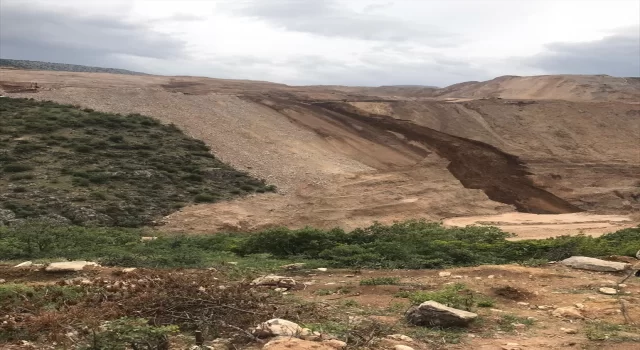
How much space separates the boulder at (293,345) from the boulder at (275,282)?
10.6ft

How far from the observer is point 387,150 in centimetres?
2820

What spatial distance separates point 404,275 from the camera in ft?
33.6

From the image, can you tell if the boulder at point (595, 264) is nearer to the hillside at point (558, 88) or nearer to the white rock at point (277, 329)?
the white rock at point (277, 329)

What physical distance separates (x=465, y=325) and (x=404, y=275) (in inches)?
136

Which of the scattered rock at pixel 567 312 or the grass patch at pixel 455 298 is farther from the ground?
the scattered rock at pixel 567 312

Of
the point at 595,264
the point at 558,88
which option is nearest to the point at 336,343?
the point at 595,264

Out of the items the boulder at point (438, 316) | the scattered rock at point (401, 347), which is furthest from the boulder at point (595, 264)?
the scattered rock at point (401, 347)

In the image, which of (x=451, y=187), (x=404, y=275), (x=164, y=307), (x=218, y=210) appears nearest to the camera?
(x=164, y=307)

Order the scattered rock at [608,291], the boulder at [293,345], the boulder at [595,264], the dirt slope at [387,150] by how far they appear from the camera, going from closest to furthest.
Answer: the boulder at [293,345] → the scattered rock at [608,291] → the boulder at [595,264] → the dirt slope at [387,150]

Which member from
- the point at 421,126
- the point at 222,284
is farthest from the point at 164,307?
the point at 421,126

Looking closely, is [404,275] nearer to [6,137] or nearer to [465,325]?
[465,325]

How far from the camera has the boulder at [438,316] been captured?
22.1ft

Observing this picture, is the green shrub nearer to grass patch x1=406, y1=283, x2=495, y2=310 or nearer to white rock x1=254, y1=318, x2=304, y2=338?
grass patch x1=406, y1=283, x2=495, y2=310

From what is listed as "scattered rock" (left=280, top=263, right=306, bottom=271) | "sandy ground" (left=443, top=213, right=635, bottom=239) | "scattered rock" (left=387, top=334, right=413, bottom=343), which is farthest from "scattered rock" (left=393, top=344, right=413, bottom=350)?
"sandy ground" (left=443, top=213, right=635, bottom=239)
